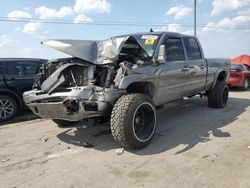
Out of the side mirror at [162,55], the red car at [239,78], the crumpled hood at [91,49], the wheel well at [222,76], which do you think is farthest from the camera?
the red car at [239,78]

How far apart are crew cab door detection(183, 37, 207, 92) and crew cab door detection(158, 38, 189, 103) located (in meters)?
0.27

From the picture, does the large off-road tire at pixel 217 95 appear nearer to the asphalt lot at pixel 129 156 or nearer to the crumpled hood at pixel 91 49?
the asphalt lot at pixel 129 156

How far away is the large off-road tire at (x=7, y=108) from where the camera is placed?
8.27 metres

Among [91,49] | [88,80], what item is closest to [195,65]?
[91,49]

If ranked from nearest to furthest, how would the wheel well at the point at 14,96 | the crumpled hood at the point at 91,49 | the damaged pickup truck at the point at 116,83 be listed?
1. the damaged pickup truck at the point at 116,83
2. the crumpled hood at the point at 91,49
3. the wheel well at the point at 14,96

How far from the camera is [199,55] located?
8.20 metres

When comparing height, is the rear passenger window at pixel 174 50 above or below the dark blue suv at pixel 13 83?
above

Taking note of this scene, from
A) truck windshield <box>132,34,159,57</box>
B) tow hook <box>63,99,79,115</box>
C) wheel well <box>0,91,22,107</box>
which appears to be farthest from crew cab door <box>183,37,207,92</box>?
wheel well <box>0,91,22,107</box>

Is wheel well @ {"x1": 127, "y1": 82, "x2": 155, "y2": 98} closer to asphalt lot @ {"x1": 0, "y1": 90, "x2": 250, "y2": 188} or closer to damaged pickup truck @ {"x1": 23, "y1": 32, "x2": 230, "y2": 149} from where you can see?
damaged pickup truck @ {"x1": 23, "y1": 32, "x2": 230, "y2": 149}

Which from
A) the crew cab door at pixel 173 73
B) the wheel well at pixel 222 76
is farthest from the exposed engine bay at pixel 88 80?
the wheel well at pixel 222 76

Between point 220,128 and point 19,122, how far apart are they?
4.76 m

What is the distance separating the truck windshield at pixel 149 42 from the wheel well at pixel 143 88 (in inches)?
23.0

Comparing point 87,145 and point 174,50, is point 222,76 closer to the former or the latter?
point 174,50

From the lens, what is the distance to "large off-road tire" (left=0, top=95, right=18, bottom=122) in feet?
27.1
